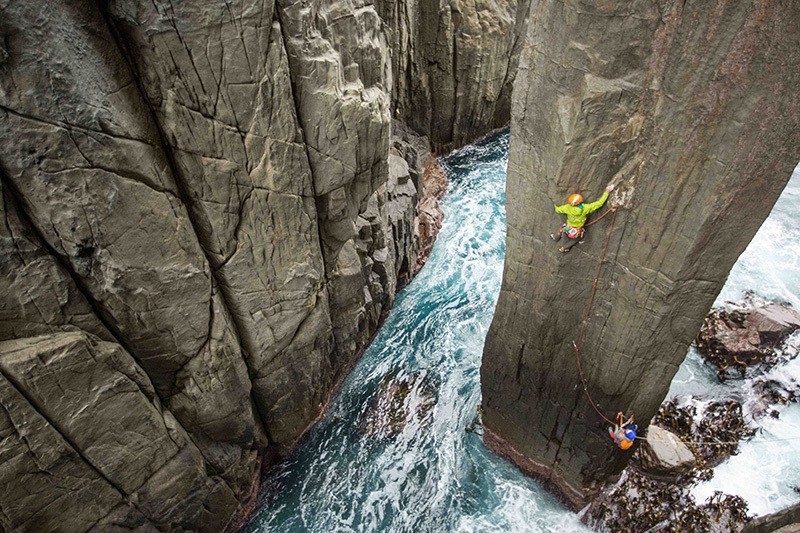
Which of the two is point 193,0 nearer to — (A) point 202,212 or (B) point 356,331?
(A) point 202,212

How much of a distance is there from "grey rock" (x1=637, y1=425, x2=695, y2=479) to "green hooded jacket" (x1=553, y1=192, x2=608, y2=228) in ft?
19.0

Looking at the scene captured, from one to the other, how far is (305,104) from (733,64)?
6514 millimetres

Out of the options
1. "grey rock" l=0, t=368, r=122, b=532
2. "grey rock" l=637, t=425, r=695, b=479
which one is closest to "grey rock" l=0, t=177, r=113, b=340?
"grey rock" l=0, t=368, r=122, b=532

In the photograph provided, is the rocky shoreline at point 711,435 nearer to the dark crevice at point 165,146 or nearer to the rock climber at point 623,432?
the rock climber at point 623,432

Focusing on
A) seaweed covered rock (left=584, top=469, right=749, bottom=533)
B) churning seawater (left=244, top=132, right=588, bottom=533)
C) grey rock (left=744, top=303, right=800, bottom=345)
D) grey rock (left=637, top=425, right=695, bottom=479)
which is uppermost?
grey rock (left=744, top=303, right=800, bottom=345)

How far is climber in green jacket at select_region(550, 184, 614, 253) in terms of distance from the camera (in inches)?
289

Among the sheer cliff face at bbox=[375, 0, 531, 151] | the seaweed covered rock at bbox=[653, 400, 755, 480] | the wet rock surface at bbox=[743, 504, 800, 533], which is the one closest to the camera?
the wet rock surface at bbox=[743, 504, 800, 533]

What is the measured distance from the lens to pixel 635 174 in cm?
711

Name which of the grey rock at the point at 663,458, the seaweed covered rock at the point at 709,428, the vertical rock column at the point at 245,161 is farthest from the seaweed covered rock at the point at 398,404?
the seaweed covered rock at the point at 709,428

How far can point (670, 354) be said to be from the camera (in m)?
8.29

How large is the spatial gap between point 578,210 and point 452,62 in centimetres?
1812

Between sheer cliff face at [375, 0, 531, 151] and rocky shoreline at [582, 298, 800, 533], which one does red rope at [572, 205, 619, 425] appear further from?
sheer cliff face at [375, 0, 531, 151]

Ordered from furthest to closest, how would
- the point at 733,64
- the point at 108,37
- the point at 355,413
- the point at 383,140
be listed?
1. the point at 355,413
2. the point at 383,140
3. the point at 108,37
4. the point at 733,64

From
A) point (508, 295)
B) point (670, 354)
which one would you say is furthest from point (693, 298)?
point (508, 295)
